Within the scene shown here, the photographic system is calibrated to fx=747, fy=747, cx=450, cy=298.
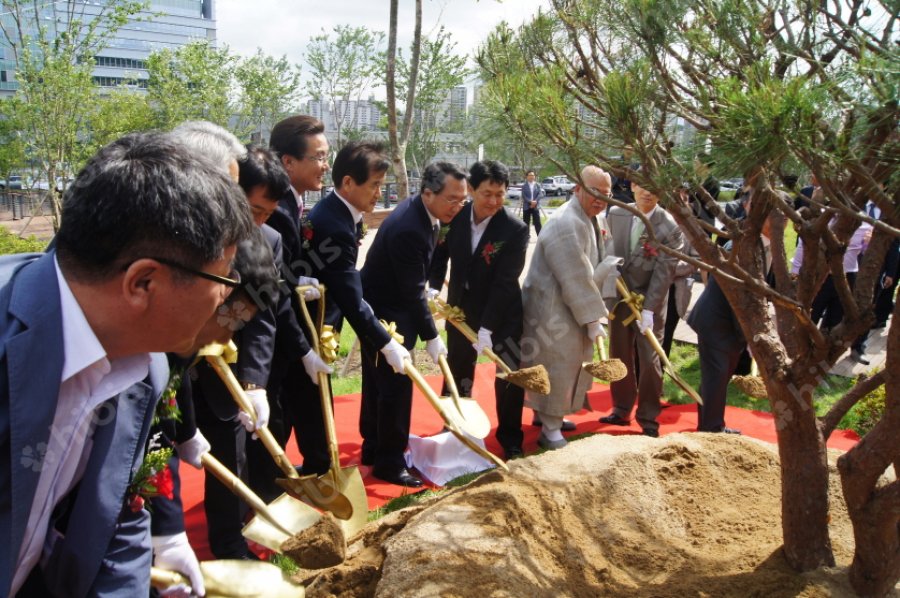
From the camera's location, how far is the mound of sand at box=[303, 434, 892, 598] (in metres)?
2.16

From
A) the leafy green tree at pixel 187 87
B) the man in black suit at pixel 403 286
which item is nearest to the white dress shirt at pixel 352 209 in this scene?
the man in black suit at pixel 403 286

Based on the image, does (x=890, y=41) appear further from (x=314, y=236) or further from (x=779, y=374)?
(x=314, y=236)

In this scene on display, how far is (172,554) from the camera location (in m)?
1.78

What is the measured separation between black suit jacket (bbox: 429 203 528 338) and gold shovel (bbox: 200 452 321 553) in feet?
5.58

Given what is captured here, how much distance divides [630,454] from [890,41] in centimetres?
176

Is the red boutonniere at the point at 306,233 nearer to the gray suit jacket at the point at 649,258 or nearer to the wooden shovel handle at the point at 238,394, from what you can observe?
the wooden shovel handle at the point at 238,394

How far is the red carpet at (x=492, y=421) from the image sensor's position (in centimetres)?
360

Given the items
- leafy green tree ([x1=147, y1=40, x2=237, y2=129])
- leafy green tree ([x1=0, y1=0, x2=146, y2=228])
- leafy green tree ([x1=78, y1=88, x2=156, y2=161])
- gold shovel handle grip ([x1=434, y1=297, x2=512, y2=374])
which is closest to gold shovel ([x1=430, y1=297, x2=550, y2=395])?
gold shovel handle grip ([x1=434, y1=297, x2=512, y2=374])

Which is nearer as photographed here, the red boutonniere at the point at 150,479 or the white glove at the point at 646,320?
the red boutonniere at the point at 150,479

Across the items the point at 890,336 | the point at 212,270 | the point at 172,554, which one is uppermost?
the point at 212,270

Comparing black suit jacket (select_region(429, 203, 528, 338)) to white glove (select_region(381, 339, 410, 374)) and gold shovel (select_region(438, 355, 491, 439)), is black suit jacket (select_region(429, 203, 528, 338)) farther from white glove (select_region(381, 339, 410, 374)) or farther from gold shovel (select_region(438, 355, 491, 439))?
white glove (select_region(381, 339, 410, 374))

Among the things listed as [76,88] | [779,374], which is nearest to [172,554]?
[779,374]

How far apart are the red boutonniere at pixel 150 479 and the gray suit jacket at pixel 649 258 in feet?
11.3

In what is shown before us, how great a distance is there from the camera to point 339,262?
→ 3.32 metres
